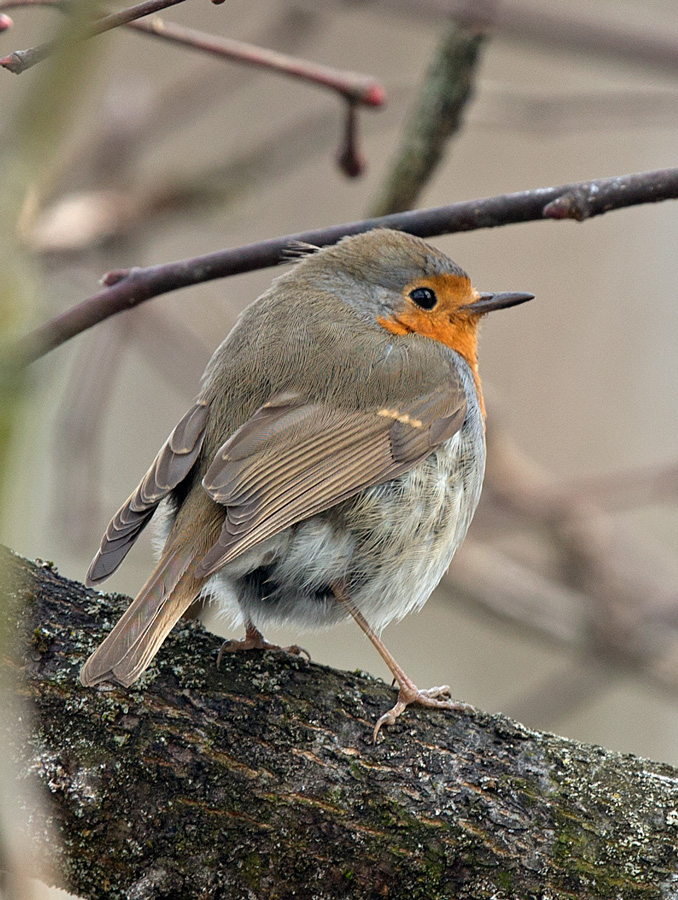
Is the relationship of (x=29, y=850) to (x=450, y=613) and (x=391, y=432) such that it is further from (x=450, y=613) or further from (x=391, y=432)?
(x=450, y=613)

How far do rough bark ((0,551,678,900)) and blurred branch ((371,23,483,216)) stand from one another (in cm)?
162

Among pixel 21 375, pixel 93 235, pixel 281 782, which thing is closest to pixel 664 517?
pixel 93 235

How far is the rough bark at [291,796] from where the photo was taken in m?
1.78

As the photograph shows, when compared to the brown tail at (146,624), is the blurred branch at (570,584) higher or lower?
lower

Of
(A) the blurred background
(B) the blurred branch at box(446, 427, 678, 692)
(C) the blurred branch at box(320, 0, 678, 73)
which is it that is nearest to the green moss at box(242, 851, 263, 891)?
(A) the blurred background

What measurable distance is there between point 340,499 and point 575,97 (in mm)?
1968

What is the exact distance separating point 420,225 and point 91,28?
1461mm

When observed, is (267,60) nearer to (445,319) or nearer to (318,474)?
(445,319)

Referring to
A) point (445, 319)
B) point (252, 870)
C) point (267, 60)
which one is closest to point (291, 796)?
point (252, 870)

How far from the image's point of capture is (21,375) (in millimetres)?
980

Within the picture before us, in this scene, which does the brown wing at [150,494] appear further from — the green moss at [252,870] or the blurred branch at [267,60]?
the blurred branch at [267,60]

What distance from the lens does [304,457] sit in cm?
245

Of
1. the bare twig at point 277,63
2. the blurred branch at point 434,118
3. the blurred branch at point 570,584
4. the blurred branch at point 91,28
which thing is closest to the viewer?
the blurred branch at point 91,28

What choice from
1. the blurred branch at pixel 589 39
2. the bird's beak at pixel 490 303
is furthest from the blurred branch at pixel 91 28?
the blurred branch at pixel 589 39
